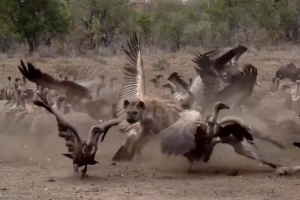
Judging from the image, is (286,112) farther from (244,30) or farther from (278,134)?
(244,30)

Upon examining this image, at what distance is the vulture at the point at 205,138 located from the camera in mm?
8422

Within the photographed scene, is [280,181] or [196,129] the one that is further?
[196,129]

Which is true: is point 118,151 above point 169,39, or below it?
below

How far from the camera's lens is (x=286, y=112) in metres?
12.8

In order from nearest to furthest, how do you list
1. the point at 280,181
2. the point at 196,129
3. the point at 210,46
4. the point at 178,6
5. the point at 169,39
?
the point at 280,181 → the point at 196,129 → the point at 210,46 → the point at 169,39 → the point at 178,6

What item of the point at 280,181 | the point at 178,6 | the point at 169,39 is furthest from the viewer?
the point at 178,6

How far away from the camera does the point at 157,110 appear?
31.5ft

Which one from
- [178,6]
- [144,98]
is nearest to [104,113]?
[144,98]

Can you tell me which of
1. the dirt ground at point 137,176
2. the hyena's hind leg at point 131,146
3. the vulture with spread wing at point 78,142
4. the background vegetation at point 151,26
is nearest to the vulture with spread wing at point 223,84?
the dirt ground at point 137,176

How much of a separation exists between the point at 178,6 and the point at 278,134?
48.7 m

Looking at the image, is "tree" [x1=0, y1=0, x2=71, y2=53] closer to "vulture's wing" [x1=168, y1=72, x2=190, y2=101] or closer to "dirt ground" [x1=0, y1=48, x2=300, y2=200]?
"vulture's wing" [x1=168, y1=72, x2=190, y2=101]

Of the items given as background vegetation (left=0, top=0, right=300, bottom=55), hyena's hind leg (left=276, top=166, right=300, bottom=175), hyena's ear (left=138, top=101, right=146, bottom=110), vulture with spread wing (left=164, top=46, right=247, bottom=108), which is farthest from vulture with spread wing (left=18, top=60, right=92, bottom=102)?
background vegetation (left=0, top=0, right=300, bottom=55)

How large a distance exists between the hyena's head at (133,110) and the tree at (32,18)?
2389cm

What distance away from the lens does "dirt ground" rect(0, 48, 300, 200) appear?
24.1 ft
